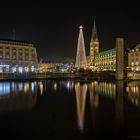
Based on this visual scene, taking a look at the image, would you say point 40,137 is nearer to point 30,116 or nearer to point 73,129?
point 73,129

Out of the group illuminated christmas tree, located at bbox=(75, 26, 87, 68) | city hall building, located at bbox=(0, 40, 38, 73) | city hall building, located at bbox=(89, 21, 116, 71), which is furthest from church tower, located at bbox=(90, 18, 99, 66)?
illuminated christmas tree, located at bbox=(75, 26, 87, 68)

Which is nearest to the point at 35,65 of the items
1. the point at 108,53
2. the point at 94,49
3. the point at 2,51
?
the point at 2,51

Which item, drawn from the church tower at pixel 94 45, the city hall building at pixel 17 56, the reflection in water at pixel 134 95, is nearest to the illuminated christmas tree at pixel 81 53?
the reflection in water at pixel 134 95

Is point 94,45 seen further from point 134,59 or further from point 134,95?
point 134,95

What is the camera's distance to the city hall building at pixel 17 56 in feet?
356

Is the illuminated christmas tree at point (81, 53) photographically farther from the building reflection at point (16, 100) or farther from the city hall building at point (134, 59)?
the building reflection at point (16, 100)

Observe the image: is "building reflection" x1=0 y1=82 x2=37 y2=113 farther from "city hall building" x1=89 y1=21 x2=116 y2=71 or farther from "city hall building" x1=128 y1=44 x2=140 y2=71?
"city hall building" x1=89 y1=21 x2=116 y2=71

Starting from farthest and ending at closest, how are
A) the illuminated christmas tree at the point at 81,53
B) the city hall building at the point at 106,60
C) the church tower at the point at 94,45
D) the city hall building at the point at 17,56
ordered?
the church tower at the point at 94,45 < the city hall building at the point at 106,60 < the city hall building at the point at 17,56 < the illuminated christmas tree at the point at 81,53

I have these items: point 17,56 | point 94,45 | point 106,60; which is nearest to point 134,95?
point 17,56

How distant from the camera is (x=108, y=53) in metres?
139

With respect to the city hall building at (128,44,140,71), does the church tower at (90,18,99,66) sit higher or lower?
higher

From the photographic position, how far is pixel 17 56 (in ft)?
381

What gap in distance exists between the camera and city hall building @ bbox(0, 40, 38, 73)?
108 metres

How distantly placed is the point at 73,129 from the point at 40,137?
254cm
